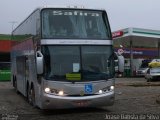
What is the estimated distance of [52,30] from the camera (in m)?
15.0

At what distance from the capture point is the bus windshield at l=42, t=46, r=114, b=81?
14.6 m

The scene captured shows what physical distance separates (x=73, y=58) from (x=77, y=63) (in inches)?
8.4

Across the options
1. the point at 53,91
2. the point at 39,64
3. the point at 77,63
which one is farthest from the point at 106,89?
the point at 39,64

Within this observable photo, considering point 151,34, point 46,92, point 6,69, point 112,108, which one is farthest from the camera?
point 151,34

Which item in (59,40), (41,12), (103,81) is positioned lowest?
(103,81)

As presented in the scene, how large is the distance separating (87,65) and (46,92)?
163 centimetres

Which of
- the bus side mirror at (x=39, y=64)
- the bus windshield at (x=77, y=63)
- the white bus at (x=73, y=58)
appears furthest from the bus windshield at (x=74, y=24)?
the bus side mirror at (x=39, y=64)

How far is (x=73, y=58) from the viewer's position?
14789 mm

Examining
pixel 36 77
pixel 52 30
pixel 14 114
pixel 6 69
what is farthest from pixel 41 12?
pixel 6 69

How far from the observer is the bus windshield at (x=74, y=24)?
14984mm

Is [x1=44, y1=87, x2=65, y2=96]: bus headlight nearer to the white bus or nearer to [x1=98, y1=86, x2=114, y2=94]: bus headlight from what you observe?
the white bus

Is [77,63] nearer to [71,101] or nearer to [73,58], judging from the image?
[73,58]

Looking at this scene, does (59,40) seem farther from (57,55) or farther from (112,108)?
(112,108)

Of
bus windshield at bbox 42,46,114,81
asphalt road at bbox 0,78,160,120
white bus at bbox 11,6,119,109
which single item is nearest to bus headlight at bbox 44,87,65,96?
white bus at bbox 11,6,119,109
